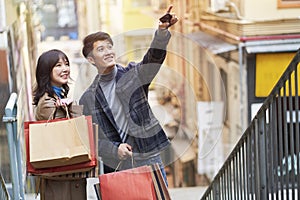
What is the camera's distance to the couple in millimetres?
3387

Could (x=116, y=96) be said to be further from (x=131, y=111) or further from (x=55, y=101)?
(x=55, y=101)

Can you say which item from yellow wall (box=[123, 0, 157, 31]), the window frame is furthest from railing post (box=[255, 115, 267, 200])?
yellow wall (box=[123, 0, 157, 31])

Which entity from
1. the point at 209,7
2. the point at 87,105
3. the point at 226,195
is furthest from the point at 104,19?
the point at 87,105

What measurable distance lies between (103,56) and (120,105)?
0.89 feet

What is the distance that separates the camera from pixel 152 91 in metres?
4.11

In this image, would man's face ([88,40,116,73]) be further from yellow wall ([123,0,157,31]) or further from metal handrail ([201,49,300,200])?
yellow wall ([123,0,157,31])

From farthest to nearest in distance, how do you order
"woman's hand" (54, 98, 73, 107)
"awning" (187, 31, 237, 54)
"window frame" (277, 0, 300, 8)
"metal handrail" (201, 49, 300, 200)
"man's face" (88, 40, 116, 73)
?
1. "awning" (187, 31, 237, 54)
2. "window frame" (277, 0, 300, 8)
3. "man's face" (88, 40, 116, 73)
4. "woman's hand" (54, 98, 73, 107)
5. "metal handrail" (201, 49, 300, 200)

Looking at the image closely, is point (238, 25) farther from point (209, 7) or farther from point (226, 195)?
point (226, 195)

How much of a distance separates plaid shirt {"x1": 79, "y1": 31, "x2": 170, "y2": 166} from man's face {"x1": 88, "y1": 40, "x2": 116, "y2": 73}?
58 mm

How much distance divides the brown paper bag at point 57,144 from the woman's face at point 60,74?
0.22 metres

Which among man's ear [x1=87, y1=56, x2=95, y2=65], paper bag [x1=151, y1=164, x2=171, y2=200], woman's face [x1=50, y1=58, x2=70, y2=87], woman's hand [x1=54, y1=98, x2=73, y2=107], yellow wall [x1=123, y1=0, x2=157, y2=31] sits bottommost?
yellow wall [x1=123, y1=0, x2=157, y2=31]

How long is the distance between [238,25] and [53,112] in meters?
7.50

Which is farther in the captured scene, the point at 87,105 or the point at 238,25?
the point at 238,25

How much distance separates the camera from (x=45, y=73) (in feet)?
11.2
